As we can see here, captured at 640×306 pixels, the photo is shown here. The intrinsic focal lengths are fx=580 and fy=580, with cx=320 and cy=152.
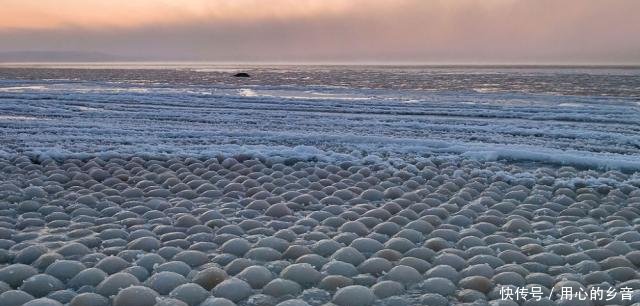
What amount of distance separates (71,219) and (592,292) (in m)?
4.60

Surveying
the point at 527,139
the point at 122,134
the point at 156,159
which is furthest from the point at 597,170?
the point at 122,134

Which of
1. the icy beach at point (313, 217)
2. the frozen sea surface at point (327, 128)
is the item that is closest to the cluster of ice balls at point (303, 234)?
the icy beach at point (313, 217)

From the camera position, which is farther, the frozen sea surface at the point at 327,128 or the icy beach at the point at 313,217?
the frozen sea surface at the point at 327,128

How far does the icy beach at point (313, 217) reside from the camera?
13.2ft

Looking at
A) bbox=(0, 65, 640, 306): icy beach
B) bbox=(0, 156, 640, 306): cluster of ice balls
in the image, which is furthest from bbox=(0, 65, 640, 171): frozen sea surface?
bbox=(0, 156, 640, 306): cluster of ice balls

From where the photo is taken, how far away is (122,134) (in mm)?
11258

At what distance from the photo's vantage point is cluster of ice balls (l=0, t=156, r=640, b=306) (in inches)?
157

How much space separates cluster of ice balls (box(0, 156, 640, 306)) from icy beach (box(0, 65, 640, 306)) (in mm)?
18

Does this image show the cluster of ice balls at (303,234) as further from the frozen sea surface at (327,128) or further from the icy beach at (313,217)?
the frozen sea surface at (327,128)

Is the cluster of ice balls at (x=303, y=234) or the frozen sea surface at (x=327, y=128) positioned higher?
the frozen sea surface at (x=327, y=128)

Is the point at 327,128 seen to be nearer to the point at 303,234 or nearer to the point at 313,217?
the point at 313,217

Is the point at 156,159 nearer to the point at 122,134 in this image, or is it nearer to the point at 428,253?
the point at 122,134

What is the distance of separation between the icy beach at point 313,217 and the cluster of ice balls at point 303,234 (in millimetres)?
18

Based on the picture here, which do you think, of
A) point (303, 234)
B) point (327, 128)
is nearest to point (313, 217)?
point (303, 234)
